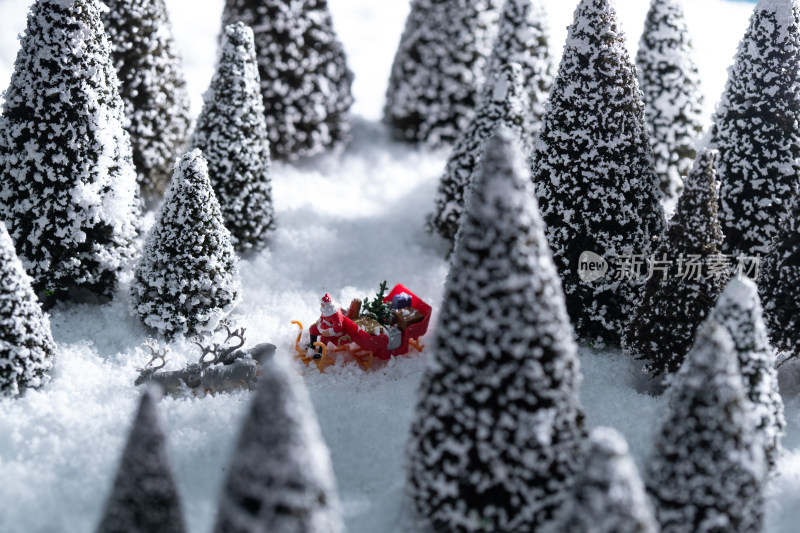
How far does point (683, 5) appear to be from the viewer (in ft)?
46.9

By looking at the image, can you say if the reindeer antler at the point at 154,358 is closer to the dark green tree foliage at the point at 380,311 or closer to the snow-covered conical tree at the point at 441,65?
the dark green tree foliage at the point at 380,311

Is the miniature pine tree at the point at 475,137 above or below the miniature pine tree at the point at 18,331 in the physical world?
above

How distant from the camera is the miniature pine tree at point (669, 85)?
14.2 metres

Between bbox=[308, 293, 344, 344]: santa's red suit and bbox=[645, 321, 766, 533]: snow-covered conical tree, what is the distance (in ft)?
16.4

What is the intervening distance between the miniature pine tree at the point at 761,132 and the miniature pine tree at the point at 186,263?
8049 millimetres

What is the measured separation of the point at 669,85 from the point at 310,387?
30.6ft

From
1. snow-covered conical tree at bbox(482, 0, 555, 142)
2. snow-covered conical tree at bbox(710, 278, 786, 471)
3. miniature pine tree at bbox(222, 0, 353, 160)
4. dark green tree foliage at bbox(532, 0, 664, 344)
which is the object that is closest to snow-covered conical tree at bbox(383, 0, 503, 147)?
miniature pine tree at bbox(222, 0, 353, 160)

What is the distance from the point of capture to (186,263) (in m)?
10.8

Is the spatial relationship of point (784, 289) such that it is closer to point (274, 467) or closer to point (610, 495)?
point (610, 495)

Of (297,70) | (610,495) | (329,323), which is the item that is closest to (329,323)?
(329,323)

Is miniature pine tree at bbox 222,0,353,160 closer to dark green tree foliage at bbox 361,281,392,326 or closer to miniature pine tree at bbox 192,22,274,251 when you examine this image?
miniature pine tree at bbox 192,22,274,251

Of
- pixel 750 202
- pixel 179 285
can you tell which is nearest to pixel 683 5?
pixel 750 202

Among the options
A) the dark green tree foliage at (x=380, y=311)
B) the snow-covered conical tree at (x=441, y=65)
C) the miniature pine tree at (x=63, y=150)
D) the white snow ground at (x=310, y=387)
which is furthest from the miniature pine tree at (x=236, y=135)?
the snow-covered conical tree at (x=441, y=65)

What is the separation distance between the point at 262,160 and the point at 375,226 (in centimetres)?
276
